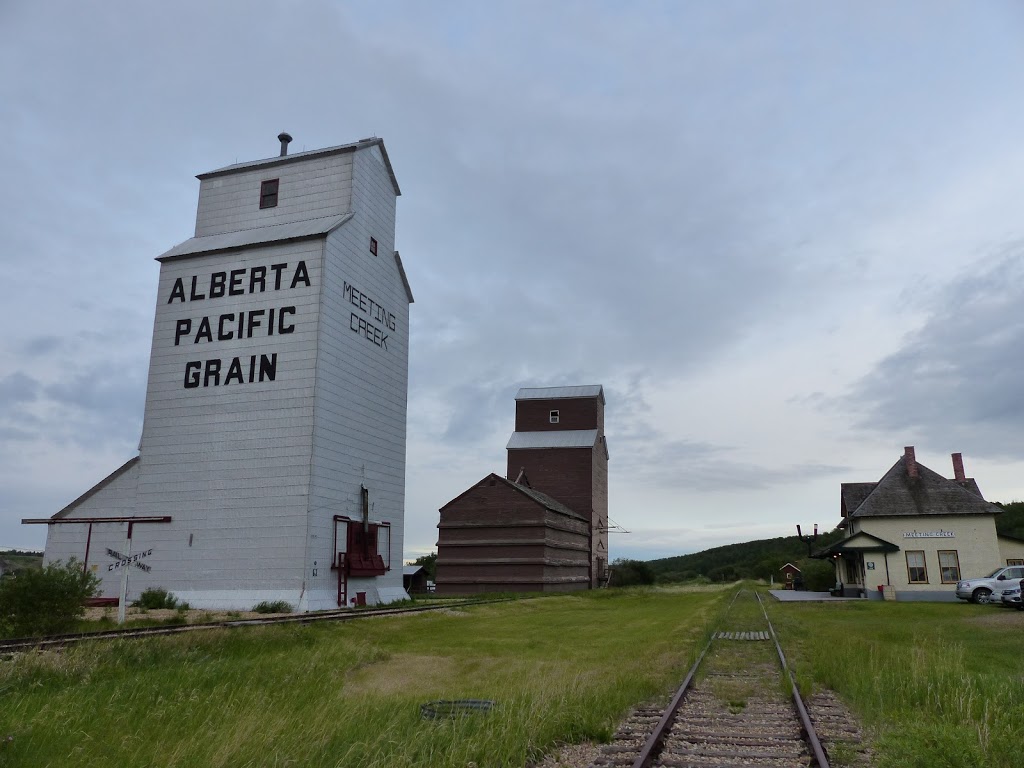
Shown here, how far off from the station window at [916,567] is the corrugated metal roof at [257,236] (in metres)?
34.4

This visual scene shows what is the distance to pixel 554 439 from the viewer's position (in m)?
61.3

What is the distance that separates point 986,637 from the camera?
1842 centimetres

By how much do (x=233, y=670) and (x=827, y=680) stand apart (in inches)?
376

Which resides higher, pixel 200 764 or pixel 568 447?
pixel 568 447

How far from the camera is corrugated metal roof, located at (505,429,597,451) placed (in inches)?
2381

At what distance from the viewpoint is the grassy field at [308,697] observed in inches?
280

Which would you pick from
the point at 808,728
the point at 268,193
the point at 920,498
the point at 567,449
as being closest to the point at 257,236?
the point at 268,193

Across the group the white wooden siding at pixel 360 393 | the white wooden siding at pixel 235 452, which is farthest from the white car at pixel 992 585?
the white wooden siding at pixel 235 452

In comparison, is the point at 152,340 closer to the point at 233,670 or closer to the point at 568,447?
the point at 233,670

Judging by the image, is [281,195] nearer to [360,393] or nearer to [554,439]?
[360,393]

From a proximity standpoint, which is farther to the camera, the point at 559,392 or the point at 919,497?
the point at 559,392

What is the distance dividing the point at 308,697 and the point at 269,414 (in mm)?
19684

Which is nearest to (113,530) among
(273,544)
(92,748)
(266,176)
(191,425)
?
(191,425)

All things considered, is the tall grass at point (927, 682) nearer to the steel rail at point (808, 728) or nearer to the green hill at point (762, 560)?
the steel rail at point (808, 728)
